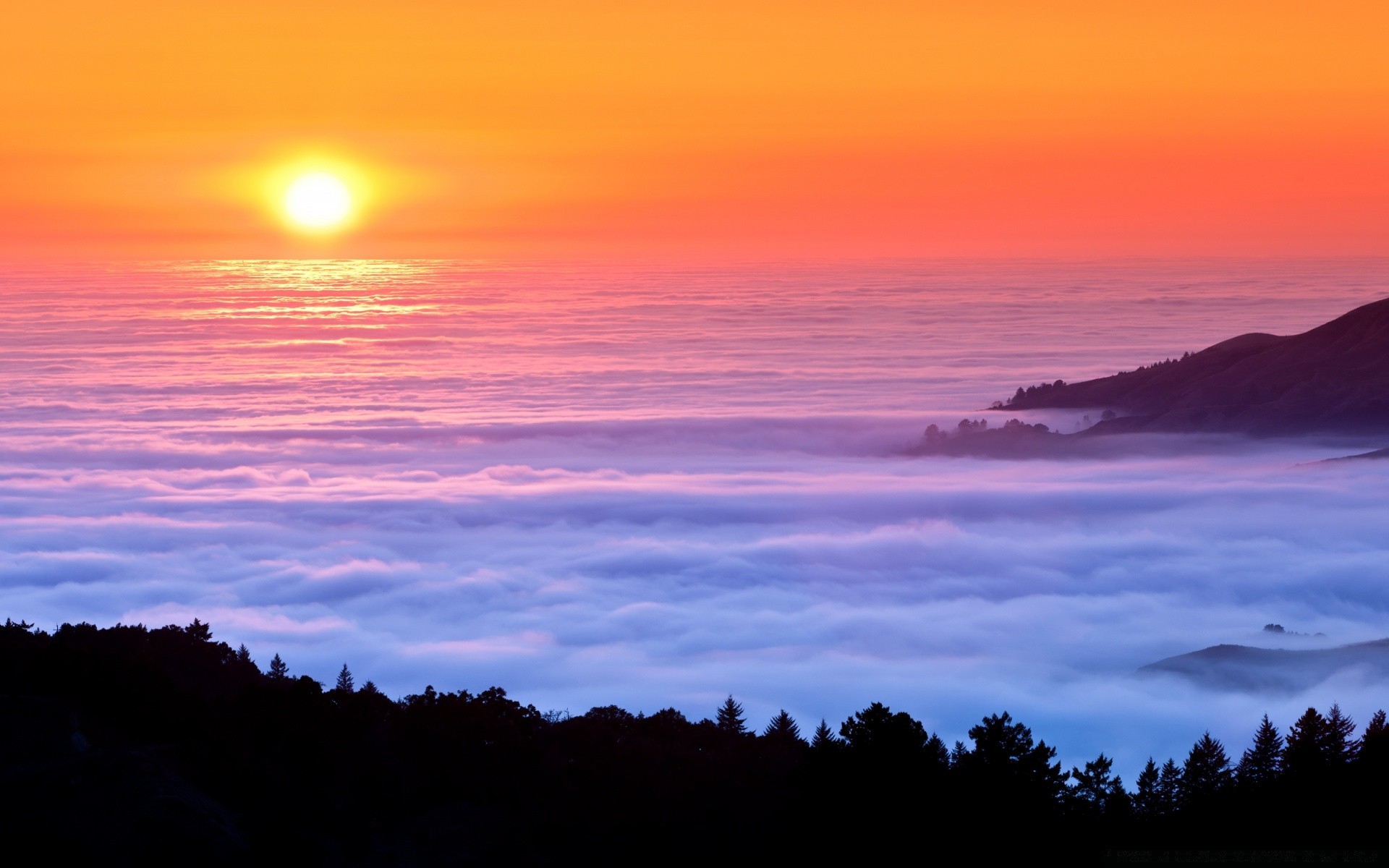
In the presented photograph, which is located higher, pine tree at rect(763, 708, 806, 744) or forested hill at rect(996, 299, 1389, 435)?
forested hill at rect(996, 299, 1389, 435)

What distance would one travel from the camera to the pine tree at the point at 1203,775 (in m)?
17.7

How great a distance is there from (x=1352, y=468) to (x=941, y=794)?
78243 millimetres

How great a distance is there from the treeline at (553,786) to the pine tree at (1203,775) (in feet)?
0.08

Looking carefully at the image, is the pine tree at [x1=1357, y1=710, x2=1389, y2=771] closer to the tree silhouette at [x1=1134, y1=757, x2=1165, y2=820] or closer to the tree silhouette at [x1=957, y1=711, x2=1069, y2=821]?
the tree silhouette at [x1=1134, y1=757, x2=1165, y2=820]

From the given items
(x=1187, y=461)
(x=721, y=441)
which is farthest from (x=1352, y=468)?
(x=721, y=441)

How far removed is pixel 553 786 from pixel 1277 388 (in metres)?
89.0

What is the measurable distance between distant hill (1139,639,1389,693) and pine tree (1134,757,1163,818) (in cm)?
3769

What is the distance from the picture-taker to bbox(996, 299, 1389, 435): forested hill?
93.2m

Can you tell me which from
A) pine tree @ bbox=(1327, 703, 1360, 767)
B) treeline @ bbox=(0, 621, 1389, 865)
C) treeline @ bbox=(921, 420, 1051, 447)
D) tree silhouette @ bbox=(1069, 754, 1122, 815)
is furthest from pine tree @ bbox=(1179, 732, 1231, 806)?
treeline @ bbox=(921, 420, 1051, 447)

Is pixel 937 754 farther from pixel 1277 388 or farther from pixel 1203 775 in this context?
pixel 1277 388

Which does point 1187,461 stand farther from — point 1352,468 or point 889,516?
point 889,516

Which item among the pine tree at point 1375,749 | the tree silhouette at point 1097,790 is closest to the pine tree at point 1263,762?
the pine tree at point 1375,749

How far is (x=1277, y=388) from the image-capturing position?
96.8 m

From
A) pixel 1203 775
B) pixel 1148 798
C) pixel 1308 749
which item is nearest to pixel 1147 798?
pixel 1148 798
